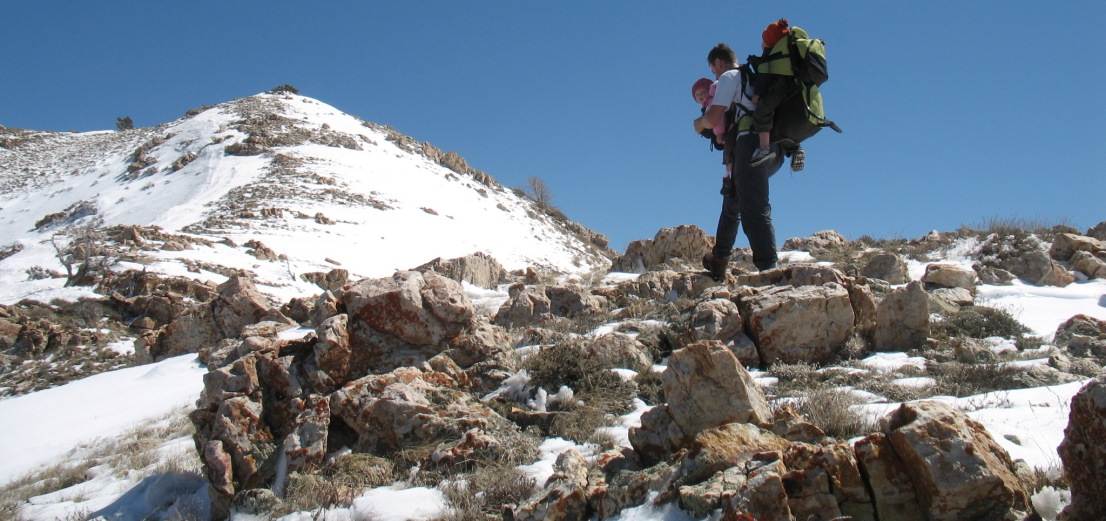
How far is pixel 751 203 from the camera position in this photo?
5.84 meters

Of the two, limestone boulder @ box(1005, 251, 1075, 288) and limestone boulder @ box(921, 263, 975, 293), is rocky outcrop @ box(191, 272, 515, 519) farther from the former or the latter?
limestone boulder @ box(1005, 251, 1075, 288)

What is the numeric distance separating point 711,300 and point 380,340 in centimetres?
245

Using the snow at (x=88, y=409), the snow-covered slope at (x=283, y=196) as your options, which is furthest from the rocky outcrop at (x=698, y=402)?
the snow-covered slope at (x=283, y=196)

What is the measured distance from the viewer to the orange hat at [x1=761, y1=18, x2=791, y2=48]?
5.32 metres

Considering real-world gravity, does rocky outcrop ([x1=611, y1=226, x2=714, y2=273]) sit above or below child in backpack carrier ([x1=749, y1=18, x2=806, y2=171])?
above

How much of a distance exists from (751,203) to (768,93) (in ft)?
3.43

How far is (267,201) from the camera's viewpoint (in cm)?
2711

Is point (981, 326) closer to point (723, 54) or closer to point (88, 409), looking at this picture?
point (723, 54)

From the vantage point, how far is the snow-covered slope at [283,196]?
71.2 ft

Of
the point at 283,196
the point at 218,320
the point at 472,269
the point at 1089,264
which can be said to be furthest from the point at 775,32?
the point at 283,196

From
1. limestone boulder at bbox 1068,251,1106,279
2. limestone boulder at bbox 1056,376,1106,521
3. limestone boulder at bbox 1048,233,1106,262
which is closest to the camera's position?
limestone boulder at bbox 1056,376,1106,521

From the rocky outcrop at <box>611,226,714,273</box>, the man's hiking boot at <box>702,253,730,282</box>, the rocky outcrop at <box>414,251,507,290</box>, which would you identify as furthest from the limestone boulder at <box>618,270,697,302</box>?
the rocky outcrop at <box>414,251,507,290</box>

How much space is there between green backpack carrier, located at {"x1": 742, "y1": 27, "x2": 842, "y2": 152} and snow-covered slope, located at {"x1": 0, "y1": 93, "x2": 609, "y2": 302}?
12.9 metres

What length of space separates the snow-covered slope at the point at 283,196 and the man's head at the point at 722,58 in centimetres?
1231
